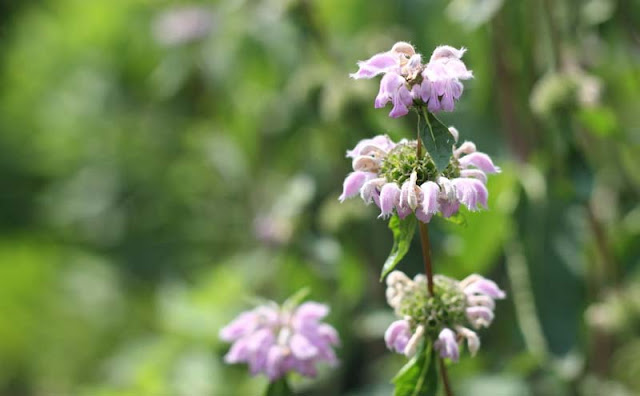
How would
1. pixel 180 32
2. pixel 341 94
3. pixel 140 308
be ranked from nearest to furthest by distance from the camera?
pixel 341 94 < pixel 180 32 < pixel 140 308

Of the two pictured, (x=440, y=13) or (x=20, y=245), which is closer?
(x=440, y=13)

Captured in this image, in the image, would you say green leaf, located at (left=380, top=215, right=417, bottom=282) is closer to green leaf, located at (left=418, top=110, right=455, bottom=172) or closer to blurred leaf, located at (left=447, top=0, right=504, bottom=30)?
green leaf, located at (left=418, top=110, right=455, bottom=172)

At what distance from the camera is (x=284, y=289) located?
4.36ft

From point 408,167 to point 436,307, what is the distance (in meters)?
0.13

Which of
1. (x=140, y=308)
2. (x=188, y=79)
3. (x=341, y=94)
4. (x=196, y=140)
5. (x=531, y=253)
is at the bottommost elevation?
(x=531, y=253)

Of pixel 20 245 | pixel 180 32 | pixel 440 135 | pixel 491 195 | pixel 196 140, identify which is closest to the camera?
pixel 440 135

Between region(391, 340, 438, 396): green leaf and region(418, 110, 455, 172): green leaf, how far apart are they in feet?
0.57

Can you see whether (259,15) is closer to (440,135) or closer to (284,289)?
(284,289)

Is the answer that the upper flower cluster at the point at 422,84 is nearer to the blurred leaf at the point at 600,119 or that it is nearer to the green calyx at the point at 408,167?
the green calyx at the point at 408,167

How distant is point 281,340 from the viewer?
771 mm

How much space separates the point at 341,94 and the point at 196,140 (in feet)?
2.61

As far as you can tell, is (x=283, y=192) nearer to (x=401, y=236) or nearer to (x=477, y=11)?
(x=477, y=11)

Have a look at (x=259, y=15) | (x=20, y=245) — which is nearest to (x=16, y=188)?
(x=20, y=245)

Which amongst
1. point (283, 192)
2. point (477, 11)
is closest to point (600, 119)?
point (477, 11)
